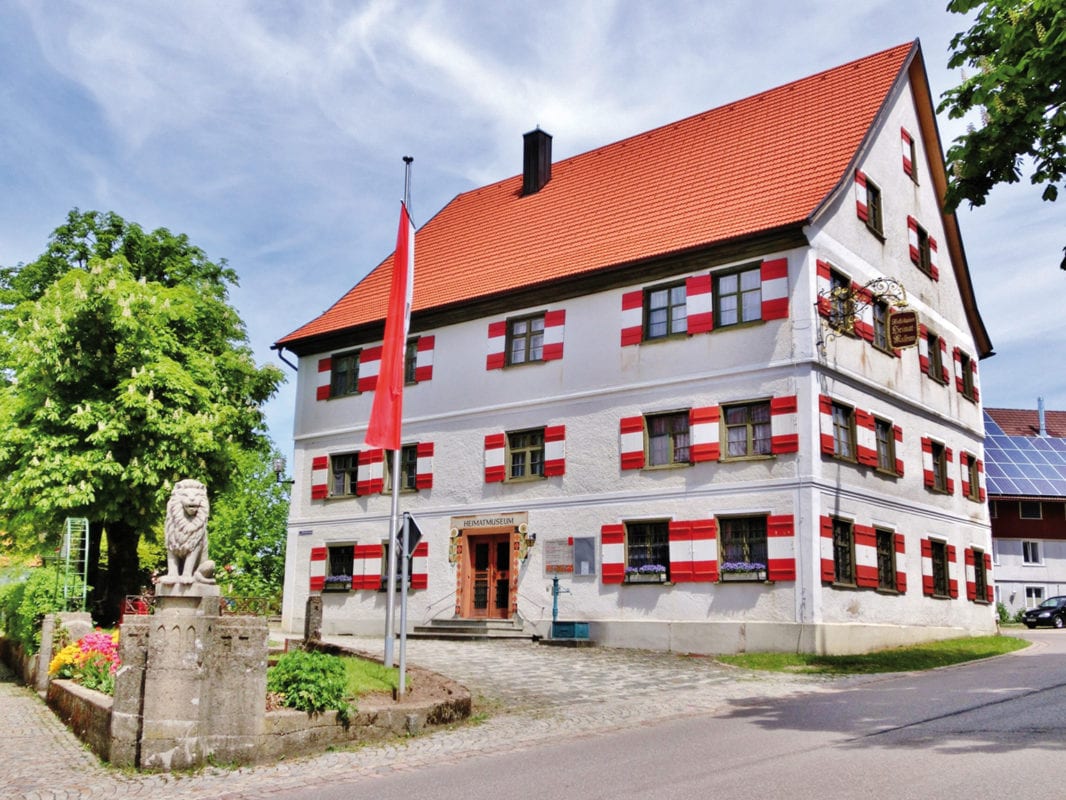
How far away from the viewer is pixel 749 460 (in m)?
22.0

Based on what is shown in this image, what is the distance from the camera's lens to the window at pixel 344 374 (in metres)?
30.4

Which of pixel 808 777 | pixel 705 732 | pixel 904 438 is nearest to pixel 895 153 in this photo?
pixel 904 438

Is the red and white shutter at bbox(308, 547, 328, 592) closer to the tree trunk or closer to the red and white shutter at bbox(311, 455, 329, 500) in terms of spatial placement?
the red and white shutter at bbox(311, 455, 329, 500)

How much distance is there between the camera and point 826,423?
21.8 meters

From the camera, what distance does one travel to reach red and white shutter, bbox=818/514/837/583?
20953mm

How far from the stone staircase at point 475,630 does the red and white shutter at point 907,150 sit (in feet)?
49.6

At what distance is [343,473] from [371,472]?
1360 mm

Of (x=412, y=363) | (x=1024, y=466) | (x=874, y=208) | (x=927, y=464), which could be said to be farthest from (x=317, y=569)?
(x=1024, y=466)

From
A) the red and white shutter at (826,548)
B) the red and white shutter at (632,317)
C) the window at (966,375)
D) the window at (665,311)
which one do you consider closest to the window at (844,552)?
the red and white shutter at (826,548)

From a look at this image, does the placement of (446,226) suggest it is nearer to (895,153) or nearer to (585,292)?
(585,292)

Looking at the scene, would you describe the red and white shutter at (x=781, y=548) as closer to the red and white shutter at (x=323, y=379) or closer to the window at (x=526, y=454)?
the window at (x=526, y=454)

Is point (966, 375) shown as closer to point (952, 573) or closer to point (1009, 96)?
point (952, 573)

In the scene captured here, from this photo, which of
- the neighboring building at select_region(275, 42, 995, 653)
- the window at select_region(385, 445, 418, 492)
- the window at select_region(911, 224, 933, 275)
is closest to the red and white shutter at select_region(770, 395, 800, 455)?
the neighboring building at select_region(275, 42, 995, 653)

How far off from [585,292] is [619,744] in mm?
15930
